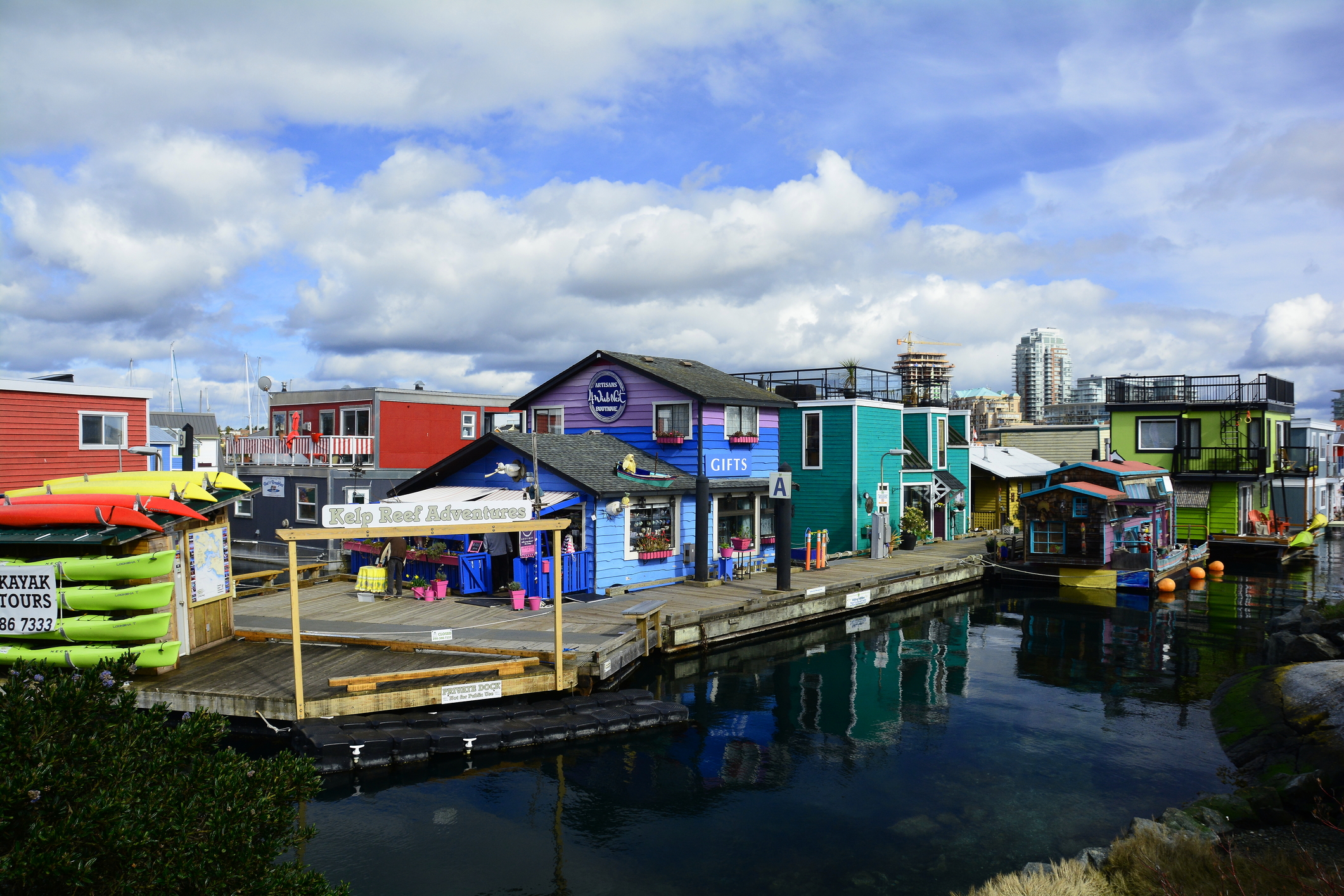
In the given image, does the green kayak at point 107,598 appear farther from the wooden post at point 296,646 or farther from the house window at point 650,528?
the house window at point 650,528

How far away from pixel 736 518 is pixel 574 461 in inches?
242

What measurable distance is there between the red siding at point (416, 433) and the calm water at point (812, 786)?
19181mm

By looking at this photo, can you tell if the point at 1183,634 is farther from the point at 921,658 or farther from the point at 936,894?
the point at 936,894

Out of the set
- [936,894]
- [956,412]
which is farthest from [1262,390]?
[936,894]

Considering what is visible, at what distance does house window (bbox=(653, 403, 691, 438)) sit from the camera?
24.6 meters

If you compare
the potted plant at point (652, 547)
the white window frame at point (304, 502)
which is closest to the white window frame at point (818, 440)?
the potted plant at point (652, 547)

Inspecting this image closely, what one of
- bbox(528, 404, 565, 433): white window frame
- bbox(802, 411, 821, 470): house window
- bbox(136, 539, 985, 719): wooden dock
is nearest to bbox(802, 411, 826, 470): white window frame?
bbox(802, 411, 821, 470): house window

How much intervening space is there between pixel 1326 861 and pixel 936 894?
13.8 feet

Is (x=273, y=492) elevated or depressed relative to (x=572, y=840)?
elevated

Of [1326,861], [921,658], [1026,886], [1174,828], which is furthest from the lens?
[921,658]

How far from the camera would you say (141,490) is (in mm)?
14766

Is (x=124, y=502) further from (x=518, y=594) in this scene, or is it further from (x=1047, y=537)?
(x=1047, y=537)

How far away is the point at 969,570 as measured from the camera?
101ft

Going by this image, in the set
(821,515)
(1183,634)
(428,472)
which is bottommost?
(1183,634)
